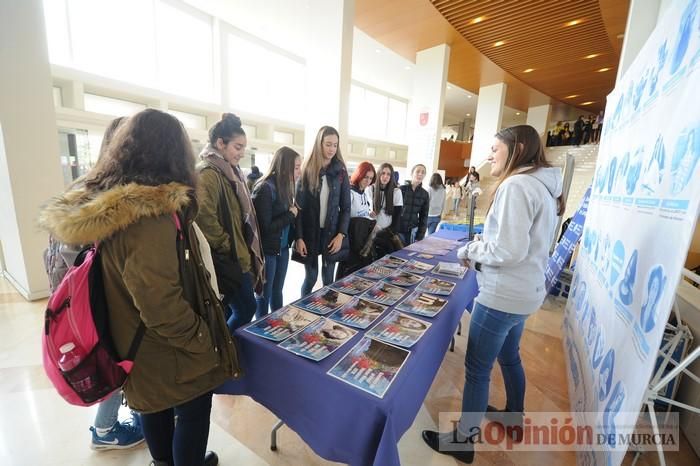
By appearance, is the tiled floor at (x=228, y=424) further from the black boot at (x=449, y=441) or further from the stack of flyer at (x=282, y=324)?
the stack of flyer at (x=282, y=324)

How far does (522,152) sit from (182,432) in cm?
155

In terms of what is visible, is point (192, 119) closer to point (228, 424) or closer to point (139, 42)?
point (139, 42)

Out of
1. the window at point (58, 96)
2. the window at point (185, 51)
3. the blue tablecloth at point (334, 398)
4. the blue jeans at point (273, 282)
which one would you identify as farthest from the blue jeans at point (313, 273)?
the window at point (185, 51)

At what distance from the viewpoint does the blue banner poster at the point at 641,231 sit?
2.67 ft

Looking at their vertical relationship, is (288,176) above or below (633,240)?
above

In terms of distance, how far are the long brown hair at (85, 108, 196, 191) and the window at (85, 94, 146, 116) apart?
177 inches

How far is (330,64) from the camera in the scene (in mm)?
3613

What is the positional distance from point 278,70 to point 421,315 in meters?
6.84

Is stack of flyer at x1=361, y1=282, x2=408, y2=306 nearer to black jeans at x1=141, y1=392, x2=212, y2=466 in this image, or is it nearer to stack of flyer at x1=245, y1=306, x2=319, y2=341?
stack of flyer at x1=245, y1=306, x2=319, y2=341

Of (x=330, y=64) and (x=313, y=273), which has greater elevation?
(x=330, y=64)

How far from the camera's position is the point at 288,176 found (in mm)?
1855

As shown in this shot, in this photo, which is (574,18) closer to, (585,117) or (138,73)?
(138,73)

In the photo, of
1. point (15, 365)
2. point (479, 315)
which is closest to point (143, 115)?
point (479, 315)

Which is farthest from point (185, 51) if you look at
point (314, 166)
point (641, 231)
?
point (641, 231)
